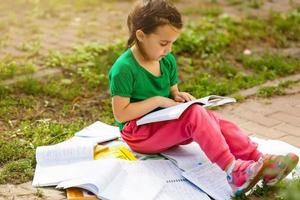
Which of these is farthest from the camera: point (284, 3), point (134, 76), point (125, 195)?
point (284, 3)

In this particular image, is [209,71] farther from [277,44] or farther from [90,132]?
[90,132]

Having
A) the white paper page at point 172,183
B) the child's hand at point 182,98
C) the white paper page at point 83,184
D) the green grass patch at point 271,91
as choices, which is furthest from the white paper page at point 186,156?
the green grass patch at point 271,91

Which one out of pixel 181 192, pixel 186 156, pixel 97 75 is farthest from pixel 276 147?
pixel 97 75

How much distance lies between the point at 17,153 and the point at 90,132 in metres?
0.49

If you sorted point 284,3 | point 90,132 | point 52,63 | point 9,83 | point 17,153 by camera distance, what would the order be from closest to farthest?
point 17,153
point 90,132
point 9,83
point 52,63
point 284,3

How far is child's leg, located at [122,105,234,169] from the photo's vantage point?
3098mm

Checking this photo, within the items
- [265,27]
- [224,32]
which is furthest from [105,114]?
[265,27]

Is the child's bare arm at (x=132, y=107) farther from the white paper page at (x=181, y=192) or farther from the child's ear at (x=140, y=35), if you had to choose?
the white paper page at (x=181, y=192)

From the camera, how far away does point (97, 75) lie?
4.90 meters

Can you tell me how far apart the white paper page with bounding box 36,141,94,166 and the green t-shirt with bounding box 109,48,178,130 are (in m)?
0.25

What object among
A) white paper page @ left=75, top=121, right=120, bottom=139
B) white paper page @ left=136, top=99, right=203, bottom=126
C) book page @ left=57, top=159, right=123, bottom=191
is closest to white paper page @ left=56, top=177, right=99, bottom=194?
book page @ left=57, top=159, right=123, bottom=191

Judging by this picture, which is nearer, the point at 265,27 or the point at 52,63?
the point at 52,63

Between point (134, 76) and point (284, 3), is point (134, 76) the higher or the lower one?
the higher one

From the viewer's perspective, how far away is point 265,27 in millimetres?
6312
